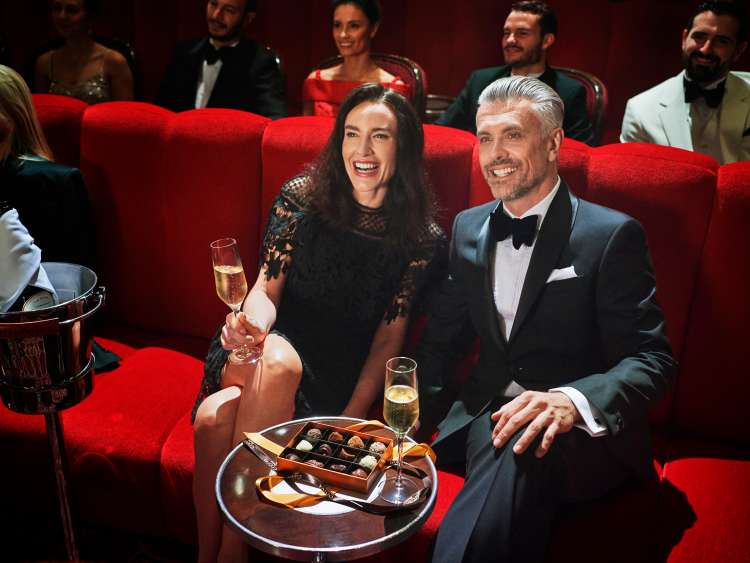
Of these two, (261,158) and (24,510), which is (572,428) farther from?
(24,510)

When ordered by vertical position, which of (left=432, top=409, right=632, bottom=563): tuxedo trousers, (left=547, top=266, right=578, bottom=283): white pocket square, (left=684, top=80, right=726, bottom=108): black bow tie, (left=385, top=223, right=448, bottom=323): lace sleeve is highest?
(left=684, top=80, right=726, bottom=108): black bow tie

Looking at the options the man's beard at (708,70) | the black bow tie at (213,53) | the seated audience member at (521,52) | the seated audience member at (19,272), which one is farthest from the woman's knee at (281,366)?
the black bow tie at (213,53)

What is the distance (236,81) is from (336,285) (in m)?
1.91

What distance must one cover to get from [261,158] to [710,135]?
1.81 metres

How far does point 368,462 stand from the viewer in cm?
150

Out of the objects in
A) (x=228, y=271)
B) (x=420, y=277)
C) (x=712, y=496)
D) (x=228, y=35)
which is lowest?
(x=712, y=496)

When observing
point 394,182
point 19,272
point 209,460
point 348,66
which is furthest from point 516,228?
point 348,66

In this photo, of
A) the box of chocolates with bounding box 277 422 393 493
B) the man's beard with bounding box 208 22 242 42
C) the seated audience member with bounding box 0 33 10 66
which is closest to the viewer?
the box of chocolates with bounding box 277 422 393 493

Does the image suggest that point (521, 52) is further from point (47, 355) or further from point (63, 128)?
point (47, 355)

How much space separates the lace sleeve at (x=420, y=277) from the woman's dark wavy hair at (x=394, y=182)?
3 cm

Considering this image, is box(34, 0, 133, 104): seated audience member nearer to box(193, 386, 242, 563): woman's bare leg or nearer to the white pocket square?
box(193, 386, 242, 563): woman's bare leg

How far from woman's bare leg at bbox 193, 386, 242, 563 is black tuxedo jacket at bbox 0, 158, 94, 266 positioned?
95 centimetres

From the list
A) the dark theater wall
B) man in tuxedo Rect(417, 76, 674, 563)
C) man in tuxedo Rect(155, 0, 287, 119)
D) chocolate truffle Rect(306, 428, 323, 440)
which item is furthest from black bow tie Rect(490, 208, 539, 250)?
the dark theater wall

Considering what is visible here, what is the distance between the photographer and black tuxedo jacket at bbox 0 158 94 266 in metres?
2.30
